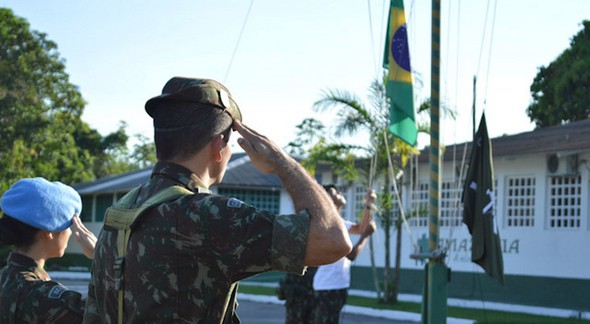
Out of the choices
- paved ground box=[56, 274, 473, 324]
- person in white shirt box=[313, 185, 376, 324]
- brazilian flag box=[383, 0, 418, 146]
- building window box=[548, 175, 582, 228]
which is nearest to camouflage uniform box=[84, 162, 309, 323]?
person in white shirt box=[313, 185, 376, 324]

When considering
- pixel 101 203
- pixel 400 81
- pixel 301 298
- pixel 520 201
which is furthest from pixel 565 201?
pixel 101 203

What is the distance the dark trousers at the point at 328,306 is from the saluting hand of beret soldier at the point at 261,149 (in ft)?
22.5

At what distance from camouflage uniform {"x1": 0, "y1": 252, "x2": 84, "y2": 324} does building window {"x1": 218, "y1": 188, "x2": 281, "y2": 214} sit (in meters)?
30.0

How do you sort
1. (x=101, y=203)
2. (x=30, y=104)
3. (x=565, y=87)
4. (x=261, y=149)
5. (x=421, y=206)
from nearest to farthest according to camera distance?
1. (x=261, y=149)
2. (x=421, y=206)
3. (x=565, y=87)
4. (x=30, y=104)
5. (x=101, y=203)

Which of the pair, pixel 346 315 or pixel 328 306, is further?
pixel 346 315

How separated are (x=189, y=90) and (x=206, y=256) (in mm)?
556

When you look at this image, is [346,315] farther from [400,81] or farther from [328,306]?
[400,81]

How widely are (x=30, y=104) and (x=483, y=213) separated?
3038cm

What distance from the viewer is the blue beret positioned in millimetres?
4156

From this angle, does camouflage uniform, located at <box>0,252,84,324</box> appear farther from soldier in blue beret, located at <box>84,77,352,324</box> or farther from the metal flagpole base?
the metal flagpole base

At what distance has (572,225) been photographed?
21.4 metres

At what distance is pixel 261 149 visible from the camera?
312cm

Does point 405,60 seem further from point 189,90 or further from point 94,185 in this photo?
point 94,185

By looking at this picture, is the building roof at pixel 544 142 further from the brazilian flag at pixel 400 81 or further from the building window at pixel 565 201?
the brazilian flag at pixel 400 81
